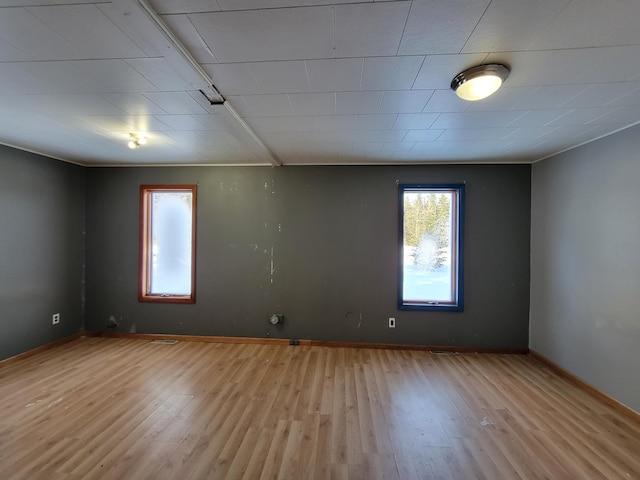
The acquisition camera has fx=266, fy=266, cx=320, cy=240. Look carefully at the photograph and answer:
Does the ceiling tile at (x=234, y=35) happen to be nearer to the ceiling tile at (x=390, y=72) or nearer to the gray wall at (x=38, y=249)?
the ceiling tile at (x=390, y=72)

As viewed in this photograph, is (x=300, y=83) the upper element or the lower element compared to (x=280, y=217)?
upper

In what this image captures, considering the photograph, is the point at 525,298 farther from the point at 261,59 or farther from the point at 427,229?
the point at 261,59

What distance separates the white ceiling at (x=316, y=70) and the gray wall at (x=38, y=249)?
73 centimetres

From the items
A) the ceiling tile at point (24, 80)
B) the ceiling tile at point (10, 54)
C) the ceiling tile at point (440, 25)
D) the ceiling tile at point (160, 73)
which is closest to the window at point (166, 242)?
the ceiling tile at point (24, 80)

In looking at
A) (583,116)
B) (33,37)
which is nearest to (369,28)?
(33,37)

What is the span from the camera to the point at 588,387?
2598mm

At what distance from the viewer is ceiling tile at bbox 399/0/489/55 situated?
3.74ft

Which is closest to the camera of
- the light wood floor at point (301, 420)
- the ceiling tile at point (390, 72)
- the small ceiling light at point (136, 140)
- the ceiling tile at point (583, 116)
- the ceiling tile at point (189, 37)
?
the ceiling tile at point (189, 37)

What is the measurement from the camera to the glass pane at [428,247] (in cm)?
363

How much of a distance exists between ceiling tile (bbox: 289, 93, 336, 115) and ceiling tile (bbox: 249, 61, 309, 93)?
8 centimetres

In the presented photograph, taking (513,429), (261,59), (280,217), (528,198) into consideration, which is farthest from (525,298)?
(261,59)

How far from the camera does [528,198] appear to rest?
3.49 meters

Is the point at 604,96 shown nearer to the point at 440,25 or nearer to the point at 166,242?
the point at 440,25

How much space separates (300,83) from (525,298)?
12.3ft
